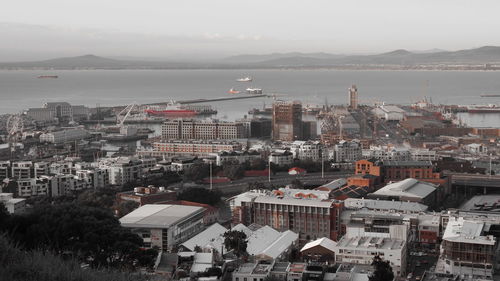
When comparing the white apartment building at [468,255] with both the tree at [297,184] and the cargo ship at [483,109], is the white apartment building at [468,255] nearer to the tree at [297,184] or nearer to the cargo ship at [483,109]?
the tree at [297,184]

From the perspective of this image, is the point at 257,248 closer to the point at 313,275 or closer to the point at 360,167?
the point at 313,275

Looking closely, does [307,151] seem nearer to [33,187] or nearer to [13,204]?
[33,187]

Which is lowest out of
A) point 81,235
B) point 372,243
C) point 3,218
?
point 372,243

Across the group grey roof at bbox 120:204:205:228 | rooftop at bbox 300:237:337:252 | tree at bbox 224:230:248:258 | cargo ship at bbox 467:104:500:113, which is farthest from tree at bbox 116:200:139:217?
cargo ship at bbox 467:104:500:113

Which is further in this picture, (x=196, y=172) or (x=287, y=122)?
(x=287, y=122)

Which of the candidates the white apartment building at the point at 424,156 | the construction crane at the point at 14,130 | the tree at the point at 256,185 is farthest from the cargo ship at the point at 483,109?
the tree at the point at 256,185

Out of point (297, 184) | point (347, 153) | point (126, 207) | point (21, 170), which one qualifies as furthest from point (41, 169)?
point (347, 153)

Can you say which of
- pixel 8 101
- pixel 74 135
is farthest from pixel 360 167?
pixel 8 101
